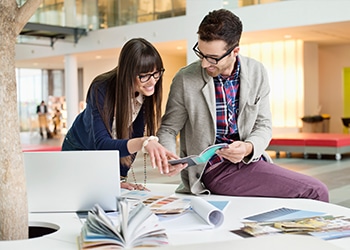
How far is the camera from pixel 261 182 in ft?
9.59

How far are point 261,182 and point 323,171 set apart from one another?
7.08m

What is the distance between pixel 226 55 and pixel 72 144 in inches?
42.9

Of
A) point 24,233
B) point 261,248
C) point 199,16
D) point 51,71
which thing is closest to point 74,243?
point 24,233

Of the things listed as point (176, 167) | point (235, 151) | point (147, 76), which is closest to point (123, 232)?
point (176, 167)

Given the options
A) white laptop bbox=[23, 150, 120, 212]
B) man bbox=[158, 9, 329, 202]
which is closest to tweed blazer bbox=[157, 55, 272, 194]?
man bbox=[158, 9, 329, 202]

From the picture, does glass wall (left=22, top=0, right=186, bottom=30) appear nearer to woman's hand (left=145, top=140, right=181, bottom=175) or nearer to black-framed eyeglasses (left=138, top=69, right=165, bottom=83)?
black-framed eyeglasses (left=138, top=69, right=165, bottom=83)

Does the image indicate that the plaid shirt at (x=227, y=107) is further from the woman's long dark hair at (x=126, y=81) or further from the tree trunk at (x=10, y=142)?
the tree trunk at (x=10, y=142)

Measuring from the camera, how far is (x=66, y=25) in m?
18.8

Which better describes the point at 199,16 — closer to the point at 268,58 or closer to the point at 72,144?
the point at 268,58

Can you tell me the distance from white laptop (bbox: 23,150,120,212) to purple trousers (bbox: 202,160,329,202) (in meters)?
0.85

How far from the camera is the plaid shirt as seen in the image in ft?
9.74

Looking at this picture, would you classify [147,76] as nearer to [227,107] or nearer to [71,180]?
[227,107]

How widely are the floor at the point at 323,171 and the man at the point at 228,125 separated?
2819 mm

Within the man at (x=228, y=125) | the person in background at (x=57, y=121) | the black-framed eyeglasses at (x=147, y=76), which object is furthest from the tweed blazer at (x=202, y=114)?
the person in background at (x=57, y=121)
